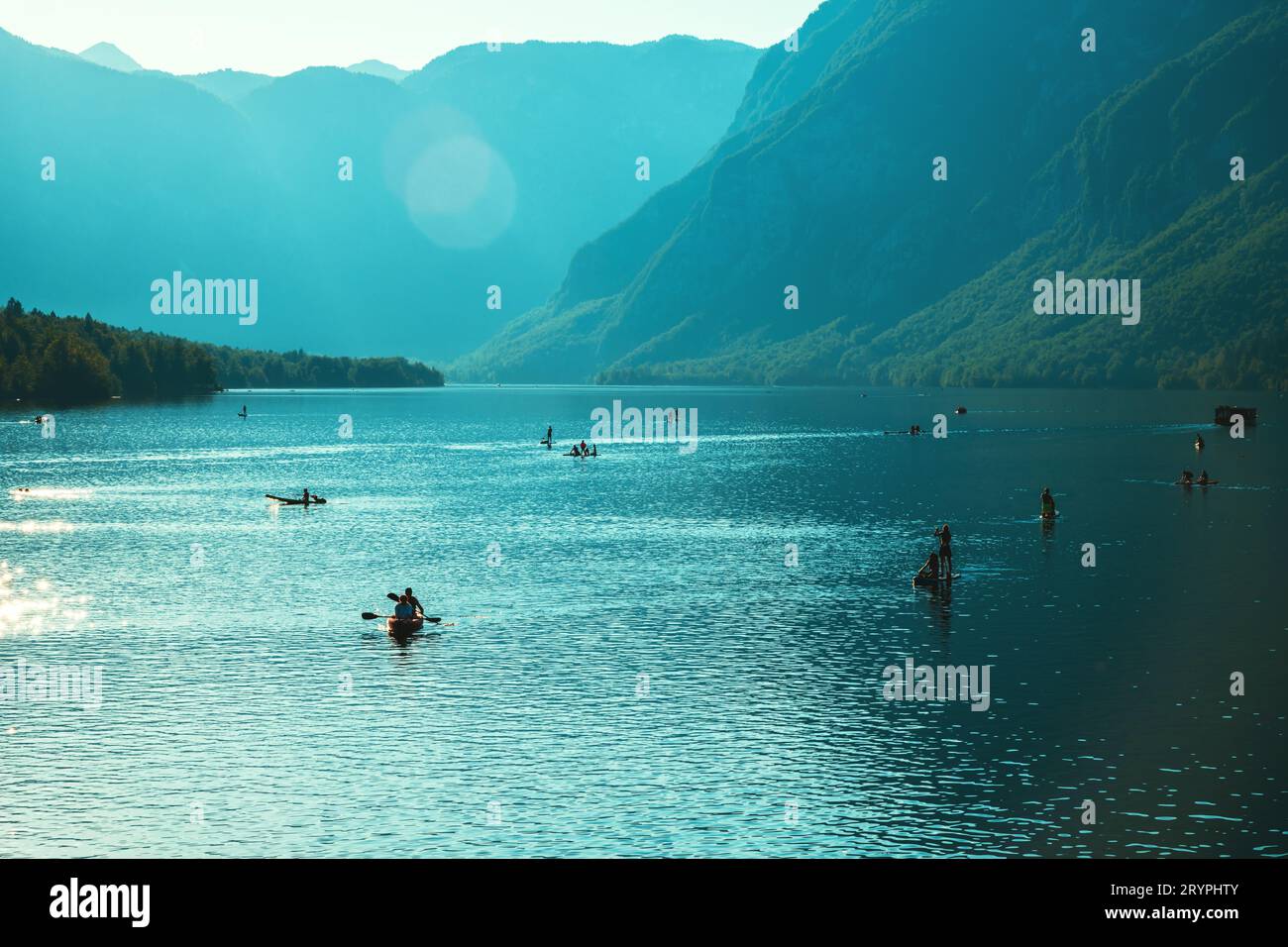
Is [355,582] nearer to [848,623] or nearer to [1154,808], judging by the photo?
[848,623]

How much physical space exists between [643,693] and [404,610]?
63.1 feet

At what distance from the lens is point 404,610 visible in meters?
75.3

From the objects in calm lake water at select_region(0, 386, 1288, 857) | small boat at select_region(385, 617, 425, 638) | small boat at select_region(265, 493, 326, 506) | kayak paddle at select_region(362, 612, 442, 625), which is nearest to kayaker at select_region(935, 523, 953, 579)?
calm lake water at select_region(0, 386, 1288, 857)

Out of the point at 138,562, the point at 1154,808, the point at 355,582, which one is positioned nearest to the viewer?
the point at 1154,808

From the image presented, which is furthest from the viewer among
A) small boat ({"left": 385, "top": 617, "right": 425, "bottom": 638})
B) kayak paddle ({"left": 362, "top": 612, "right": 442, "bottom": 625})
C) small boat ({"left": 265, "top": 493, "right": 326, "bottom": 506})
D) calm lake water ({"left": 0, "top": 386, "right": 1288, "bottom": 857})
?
small boat ({"left": 265, "top": 493, "right": 326, "bottom": 506})

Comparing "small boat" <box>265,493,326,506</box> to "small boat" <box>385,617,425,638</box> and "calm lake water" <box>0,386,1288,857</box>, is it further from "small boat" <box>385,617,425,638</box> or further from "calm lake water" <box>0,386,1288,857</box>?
"small boat" <box>385,617,425,638</box>

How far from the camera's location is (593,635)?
74188mm

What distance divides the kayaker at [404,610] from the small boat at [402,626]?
0.12 m

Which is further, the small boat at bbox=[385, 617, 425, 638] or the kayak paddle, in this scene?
the kayak paddle

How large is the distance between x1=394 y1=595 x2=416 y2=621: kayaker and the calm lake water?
1638 millimetres

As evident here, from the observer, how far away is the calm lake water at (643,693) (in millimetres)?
44156

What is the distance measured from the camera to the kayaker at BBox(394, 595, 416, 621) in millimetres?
75062
